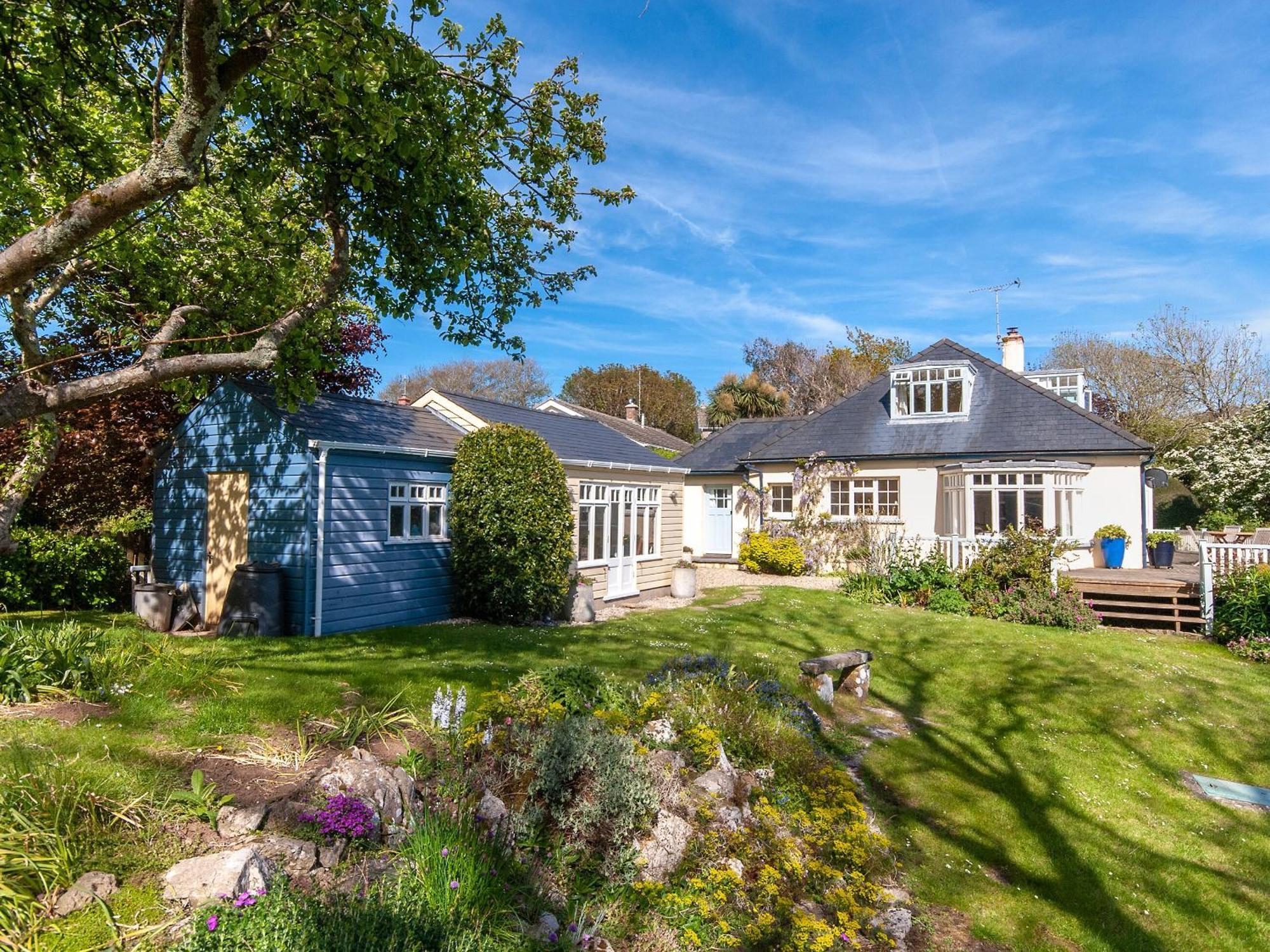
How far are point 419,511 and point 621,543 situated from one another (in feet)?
17.4

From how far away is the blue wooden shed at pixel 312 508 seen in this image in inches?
406

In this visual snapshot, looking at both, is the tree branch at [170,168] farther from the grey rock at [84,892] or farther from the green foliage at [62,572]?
the green foliage at [62,572]

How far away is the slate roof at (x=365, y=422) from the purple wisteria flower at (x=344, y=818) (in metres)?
7.64

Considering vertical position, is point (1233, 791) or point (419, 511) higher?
point (419, 511)

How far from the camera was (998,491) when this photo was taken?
17938 mm

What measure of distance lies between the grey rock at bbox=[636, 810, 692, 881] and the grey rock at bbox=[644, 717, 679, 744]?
0.82 metres

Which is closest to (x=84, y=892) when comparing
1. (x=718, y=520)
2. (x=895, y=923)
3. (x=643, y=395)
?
(x=895, y=923)

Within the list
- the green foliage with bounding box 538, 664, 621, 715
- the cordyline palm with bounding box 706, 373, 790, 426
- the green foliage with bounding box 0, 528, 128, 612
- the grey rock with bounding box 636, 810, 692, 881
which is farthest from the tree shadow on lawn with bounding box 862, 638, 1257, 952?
the cordyline palm with bounding box 706, 373, 790, 426

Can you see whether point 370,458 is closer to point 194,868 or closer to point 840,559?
point 194,868

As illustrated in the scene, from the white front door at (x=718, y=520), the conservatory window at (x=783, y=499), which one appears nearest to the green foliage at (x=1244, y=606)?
the conservatory window at (x=783, y=499)

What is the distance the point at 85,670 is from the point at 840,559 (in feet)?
60.0

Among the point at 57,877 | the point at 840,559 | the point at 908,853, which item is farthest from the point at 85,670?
the point at 840,559

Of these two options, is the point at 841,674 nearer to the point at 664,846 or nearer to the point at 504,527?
the point at 664,846

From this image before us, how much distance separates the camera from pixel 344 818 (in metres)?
3.69
